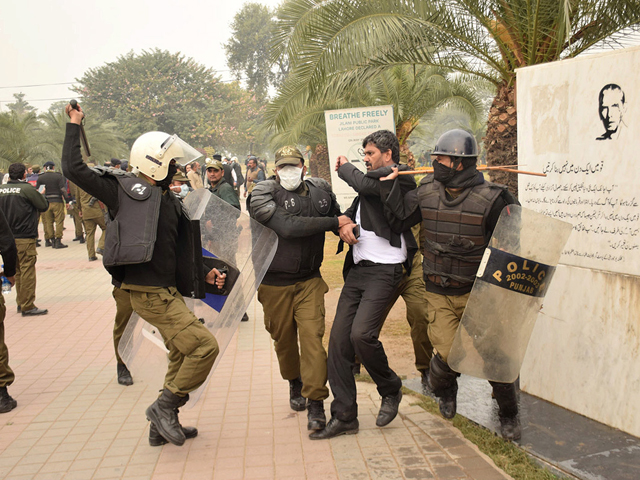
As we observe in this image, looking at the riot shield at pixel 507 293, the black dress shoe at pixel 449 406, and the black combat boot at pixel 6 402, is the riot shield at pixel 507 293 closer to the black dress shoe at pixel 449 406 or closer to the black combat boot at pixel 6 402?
the black dress shoe at pixel 449 406

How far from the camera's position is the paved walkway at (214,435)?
3541mm

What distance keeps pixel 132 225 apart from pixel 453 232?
189 cm

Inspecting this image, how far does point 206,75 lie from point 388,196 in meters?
61.9

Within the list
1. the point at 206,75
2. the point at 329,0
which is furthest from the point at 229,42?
the point at 329,0

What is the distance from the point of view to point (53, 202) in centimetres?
1492

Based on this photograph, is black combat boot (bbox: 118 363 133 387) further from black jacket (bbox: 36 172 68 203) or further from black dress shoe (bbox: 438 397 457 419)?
black jacket (bbox: 36 172 68 203)

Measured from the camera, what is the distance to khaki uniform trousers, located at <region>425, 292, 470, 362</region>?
3.76m

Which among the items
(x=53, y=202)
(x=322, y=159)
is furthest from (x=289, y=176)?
(x=322, y=159)

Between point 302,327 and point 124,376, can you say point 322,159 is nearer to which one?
point 124,376

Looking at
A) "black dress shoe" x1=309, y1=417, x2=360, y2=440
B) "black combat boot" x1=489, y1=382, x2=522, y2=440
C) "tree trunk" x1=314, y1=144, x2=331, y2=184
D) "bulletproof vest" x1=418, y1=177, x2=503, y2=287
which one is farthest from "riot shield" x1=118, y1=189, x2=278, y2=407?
"tree trunk" x1=314, y1=144, x2=331, y2=184

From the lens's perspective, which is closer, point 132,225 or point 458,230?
point 132,225

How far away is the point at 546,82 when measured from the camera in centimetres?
434

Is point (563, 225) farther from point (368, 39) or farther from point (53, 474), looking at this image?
point (368, 39)

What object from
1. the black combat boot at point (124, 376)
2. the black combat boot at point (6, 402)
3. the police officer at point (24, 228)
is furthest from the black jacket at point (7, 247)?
the police officer at point (24, 228)
